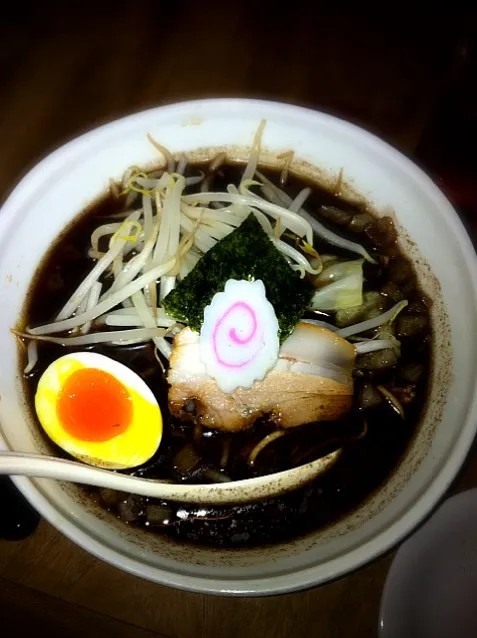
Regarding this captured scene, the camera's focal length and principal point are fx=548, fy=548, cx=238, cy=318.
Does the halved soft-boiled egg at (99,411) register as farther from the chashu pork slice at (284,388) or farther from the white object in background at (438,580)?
the white object in background at (438,580)

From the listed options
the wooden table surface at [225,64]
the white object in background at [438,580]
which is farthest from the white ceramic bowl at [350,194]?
the wooden table surface at [225,64]

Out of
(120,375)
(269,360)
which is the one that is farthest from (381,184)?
(120,375)

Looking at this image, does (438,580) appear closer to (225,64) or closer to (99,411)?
(99,411)

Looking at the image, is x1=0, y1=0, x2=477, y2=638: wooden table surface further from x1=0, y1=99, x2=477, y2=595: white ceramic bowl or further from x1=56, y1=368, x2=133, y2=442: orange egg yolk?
x1=56, y1=368, x2=133, y2=442: orange egg yolk

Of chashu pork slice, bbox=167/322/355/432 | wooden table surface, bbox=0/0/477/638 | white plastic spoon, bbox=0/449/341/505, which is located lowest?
white plastic spoon, bbox=0/449/341/505

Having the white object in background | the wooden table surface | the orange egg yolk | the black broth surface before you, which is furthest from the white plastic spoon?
the wooden table surface
